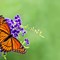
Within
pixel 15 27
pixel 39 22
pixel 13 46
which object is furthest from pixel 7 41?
pixel 39 22

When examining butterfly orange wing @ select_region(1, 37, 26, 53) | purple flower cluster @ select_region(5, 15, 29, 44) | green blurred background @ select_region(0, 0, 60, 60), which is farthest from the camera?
green blurred background @ select_region(0, 0, 60, 60)

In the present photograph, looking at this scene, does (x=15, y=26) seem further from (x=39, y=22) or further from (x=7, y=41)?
(x=39, y=22)

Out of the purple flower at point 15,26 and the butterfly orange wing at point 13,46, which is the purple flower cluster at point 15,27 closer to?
the purple flower at point 15,26

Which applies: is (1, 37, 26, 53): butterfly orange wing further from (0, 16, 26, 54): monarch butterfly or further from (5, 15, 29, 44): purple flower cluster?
(5, 15, 29, 44): purple flower cluster

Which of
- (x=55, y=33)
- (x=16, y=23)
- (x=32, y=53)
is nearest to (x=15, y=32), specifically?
(x=16, y=23)

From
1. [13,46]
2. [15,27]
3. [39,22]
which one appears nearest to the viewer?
[13,46]

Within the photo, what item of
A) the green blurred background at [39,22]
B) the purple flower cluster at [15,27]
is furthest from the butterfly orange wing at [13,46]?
the green blurred background at [39,22]

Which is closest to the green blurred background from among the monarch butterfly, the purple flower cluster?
the purple flower cluster
